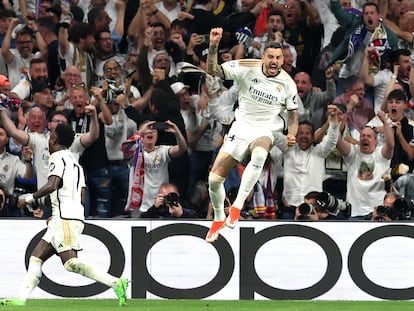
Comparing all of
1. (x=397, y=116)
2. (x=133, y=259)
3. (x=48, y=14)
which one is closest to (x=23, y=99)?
(x=48, y=14)

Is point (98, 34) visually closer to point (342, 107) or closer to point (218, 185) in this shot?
point (342, 107)

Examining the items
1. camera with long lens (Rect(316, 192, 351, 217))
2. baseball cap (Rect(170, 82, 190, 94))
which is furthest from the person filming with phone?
camera with long lens (Rect(316, 192, 351, 217))

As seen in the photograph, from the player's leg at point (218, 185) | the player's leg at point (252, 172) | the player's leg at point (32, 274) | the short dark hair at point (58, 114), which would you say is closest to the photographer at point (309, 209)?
the player's leg at point (218, 185)

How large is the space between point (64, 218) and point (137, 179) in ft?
12.0

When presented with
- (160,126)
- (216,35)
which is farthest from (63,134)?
(160,126)

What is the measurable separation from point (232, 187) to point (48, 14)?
15.2ft

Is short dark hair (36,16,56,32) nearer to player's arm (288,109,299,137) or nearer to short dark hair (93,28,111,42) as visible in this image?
short dark hair (93,28,111,42)

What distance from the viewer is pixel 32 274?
13.2 meters

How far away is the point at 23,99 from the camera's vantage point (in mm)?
17562

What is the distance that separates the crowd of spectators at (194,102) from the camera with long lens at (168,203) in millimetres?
25

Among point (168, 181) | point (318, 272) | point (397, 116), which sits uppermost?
point (397, 116)

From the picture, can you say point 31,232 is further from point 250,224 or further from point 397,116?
point 397,116

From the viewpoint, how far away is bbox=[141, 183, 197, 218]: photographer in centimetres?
1609

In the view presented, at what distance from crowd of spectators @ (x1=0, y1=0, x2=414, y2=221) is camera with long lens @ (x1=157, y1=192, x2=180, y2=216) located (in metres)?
0.03
